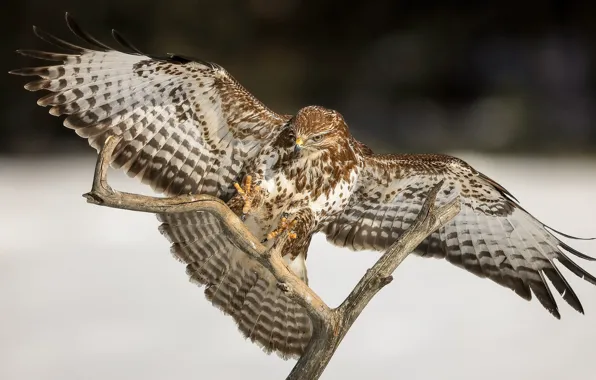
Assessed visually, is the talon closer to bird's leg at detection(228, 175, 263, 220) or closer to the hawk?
the hawk

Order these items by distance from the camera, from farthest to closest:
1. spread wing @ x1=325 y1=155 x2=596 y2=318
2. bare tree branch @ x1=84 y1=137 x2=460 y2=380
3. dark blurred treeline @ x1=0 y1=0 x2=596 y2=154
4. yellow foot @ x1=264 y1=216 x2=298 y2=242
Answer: dark blurred treeline @ x1=0 y1=0 x2=596 y2=154 → spread wing @ x1=325 y1=155 x2=596 y2=318 → yellow foot @ x1=264 y1=216 x2=298 y2=242 → bare tree branch @ x1=84 y1=137 x2=460 y2=380

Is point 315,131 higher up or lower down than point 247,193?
higher up

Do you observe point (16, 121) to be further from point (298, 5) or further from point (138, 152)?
point (138, 152)

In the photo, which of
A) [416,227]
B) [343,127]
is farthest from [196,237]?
[416,227]

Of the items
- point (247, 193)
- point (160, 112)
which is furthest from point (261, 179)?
point (160, 112)

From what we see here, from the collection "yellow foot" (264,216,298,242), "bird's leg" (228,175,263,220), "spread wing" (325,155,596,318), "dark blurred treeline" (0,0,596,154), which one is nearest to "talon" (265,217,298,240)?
"yellow foot" (264,216,298,242)

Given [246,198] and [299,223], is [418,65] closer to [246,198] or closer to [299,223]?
[299,223]
